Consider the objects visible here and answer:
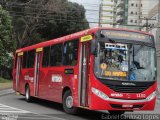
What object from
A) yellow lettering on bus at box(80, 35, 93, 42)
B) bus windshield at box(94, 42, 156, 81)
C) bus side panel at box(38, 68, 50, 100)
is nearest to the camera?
bus windshield at box(94, 42, 156, 81)

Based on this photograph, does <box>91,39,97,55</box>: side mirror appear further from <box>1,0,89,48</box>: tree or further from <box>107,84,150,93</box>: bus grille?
<box>1,0,89,48</box>: tree

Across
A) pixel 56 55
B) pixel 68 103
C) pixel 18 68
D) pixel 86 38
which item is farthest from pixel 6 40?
pixel 86 38

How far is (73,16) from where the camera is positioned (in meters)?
66.1

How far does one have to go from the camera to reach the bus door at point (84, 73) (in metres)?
15.1

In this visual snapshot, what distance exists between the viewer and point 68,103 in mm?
16766

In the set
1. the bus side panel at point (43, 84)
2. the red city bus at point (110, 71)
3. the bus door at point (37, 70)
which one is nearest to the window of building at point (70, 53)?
the red city bus at point (110, 71)

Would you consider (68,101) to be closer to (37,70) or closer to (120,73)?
(120,73)

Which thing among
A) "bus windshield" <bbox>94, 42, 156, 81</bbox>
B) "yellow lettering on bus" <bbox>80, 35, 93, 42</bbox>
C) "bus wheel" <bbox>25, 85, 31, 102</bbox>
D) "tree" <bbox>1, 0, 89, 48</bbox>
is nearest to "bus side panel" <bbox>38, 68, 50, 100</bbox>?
"bus wheel" <bbox>25, 85, 31, 102</bbox>

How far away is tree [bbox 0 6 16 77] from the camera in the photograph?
50.2 m

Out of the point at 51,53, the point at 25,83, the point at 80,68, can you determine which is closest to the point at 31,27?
the point at 25,83

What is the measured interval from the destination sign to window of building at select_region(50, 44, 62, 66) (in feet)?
11.7

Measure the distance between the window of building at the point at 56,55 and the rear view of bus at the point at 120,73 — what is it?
11.9 ft

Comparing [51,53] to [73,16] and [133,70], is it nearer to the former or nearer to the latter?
[133,70]

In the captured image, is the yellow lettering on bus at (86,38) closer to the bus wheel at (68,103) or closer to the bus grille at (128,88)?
the bus grille at (128,88)
